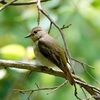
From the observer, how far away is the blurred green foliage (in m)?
3.05

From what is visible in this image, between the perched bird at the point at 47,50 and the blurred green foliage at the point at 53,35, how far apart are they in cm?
10

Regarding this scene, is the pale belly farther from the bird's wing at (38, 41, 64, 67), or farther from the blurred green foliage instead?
the blurred green foliage

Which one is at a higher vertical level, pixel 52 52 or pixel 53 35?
pixel 52 52

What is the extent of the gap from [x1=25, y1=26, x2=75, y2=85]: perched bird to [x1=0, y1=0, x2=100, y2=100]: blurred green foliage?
0.10 m

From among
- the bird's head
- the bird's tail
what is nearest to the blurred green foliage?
the bird's head

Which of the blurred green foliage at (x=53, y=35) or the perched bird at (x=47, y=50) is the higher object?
the perched bird at (x=47, y=50)

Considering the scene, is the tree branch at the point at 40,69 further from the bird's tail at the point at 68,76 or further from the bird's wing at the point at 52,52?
the bird's wing at the point at 52,52

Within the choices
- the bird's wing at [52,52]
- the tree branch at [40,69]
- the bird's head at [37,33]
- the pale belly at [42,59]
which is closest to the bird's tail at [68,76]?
the tree branch at [40,69]

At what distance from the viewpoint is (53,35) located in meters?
3.53

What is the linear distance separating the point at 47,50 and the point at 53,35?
0.86 meters

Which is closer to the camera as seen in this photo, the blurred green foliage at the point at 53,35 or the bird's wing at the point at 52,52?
the bird's wing at the point at 52,52

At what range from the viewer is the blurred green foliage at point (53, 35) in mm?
3053

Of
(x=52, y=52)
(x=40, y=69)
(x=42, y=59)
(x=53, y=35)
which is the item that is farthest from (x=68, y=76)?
(x=53, y=35)

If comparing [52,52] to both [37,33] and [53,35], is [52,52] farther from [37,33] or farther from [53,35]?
[53,35]
